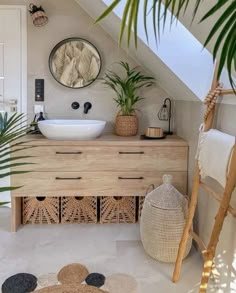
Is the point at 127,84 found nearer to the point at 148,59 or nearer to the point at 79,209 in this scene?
the point at 148,59

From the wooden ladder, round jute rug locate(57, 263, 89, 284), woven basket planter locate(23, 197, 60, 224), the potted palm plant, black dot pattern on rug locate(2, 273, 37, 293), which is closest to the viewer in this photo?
the wooden ladder

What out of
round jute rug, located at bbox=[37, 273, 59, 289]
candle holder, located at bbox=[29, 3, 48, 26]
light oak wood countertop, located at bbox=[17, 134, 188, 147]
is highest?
candle holder, located at bbox=[29, 3, 48, 26]

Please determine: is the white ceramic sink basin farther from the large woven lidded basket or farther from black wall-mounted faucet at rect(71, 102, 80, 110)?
the large woven lidded basket

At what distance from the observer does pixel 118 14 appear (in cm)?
214

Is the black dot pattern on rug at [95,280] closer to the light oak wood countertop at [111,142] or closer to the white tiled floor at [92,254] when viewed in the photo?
the white tiled floor at [92,254]

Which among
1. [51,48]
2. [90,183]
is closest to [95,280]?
[90,183]

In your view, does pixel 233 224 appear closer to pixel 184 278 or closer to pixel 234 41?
pixel 184 278

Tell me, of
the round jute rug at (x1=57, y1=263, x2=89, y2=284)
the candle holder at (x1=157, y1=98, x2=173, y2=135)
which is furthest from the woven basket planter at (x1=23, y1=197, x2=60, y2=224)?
the candle holder at (x1=157, y1=98, x2=173, y2=135)

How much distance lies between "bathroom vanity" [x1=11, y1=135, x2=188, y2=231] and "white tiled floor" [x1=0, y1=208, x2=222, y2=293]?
32 cm

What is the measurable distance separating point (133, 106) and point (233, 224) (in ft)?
5.65

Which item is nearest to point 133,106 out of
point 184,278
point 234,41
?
point 184,278

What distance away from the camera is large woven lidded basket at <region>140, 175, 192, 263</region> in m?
2.16

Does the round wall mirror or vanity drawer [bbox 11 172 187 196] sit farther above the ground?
the round wall mirror

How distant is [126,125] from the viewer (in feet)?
9.70
